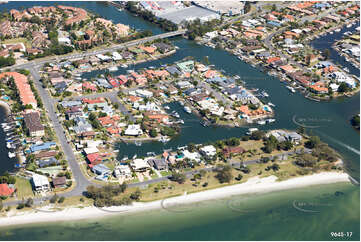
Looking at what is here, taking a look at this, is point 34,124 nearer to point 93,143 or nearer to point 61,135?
point 61,135

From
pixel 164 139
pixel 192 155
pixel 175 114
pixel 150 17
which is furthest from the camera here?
pixel 150 17

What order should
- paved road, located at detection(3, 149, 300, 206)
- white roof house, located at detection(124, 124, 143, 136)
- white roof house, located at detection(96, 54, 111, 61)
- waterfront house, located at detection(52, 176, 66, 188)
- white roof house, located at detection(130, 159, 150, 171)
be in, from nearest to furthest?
1. paved road, located at detection(3, 149, 300, 206)
2. waterfront house, located at detection(52, 176, 66, 188)
3. white roof house, located at detection(130, 159, 150, 171)
4. white roof house, located at detection(124, 124, 143, 136)
5. white roof house, located at detection(96, 54, 111, 61)

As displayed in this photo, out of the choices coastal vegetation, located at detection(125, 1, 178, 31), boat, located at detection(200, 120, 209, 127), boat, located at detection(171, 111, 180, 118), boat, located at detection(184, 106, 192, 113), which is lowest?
boat, located at detection(171, 111, 180, 118)

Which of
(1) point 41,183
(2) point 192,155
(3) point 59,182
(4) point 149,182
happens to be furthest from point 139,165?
(1) point 41,183

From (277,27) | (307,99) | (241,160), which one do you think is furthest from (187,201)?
(277,27)

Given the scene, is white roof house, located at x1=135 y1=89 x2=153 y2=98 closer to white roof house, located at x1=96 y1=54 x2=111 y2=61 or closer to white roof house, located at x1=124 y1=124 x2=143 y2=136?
white roof house, located at x1=124 y1=124 x2=143 y2=136

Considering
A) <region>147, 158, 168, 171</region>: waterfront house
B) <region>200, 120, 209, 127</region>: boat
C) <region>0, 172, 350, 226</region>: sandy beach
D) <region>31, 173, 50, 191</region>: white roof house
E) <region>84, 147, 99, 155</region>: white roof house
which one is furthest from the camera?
<region>200, 120, 209, 127</region>: boat

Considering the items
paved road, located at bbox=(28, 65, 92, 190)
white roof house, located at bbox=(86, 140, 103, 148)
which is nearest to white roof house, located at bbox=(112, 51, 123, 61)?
paved road, located at bbox=(28, 65, 92, 190)
